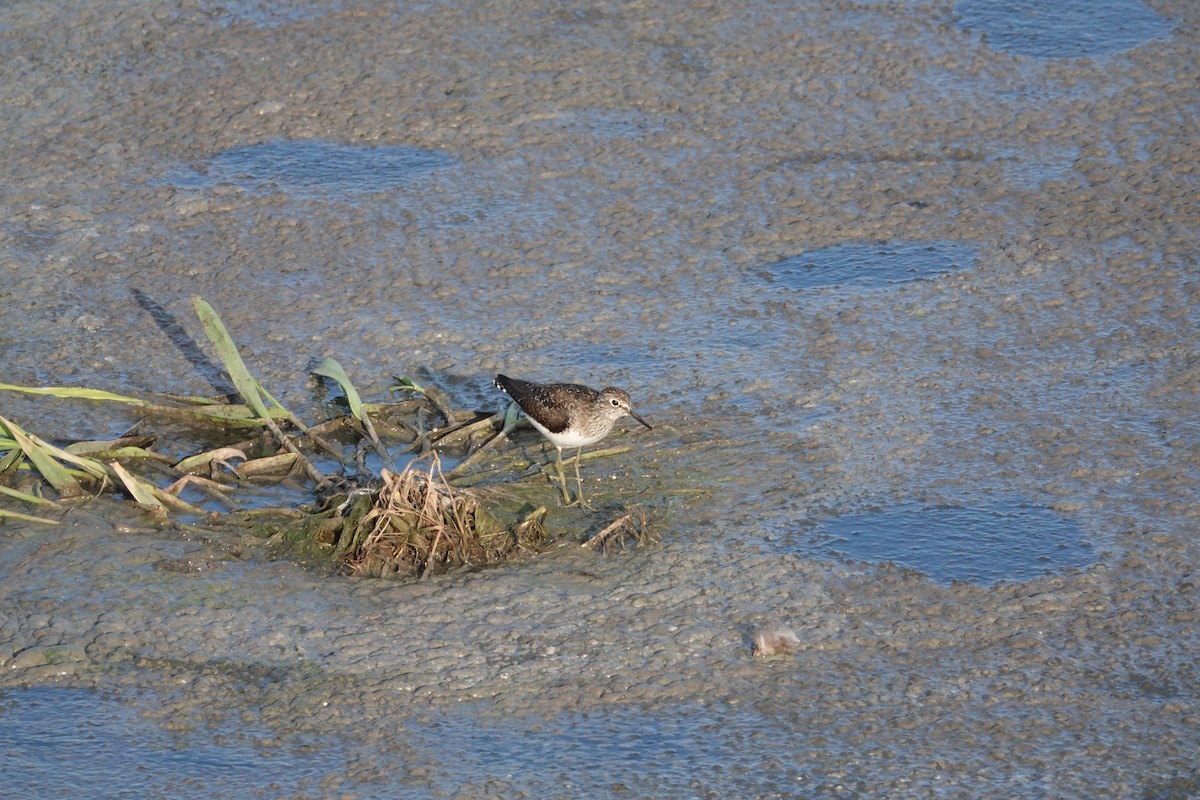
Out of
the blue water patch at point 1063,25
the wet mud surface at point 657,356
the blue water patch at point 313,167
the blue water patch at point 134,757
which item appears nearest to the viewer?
the blue water patch at point 134,757

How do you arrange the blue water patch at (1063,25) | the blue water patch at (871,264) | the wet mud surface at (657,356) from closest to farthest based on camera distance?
the wet mud surface at (657,356)
the blue water patch at (871,264)
the blue water patch at (1063,25)

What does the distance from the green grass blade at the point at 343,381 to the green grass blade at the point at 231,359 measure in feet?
1.00

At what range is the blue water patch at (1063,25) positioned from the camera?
9695 mm

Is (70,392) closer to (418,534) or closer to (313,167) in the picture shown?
(418,534)

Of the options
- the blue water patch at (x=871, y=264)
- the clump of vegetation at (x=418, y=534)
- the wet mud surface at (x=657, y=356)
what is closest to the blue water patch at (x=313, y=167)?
the wet mud surface at (x=657, y=356)

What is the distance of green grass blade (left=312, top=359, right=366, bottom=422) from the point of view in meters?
6.35

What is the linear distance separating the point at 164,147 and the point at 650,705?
A: 544 cm

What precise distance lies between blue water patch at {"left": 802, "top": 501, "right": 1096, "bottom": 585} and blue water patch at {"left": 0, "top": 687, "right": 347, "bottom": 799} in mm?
2123


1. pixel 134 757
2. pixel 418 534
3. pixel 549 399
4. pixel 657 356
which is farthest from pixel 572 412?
pixel 134 757

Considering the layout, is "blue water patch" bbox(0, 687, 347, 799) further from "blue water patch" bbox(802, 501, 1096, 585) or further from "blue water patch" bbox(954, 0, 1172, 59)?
"blue water patch" bbox(954, 0, 1172, 59)

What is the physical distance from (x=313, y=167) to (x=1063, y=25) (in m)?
5.05

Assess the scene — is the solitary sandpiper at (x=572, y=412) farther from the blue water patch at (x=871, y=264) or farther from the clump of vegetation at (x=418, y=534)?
the blue water patch at (x=871, y=264)

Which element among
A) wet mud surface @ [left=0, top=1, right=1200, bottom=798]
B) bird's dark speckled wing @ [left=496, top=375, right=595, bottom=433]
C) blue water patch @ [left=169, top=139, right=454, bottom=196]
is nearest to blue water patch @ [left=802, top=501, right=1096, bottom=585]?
wet mud surface @ [left=0, top=1, right=1200, bottom=798]

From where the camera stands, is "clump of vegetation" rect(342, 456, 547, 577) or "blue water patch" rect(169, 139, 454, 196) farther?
"blue water patch" rect(169, 139, 454, 196)
